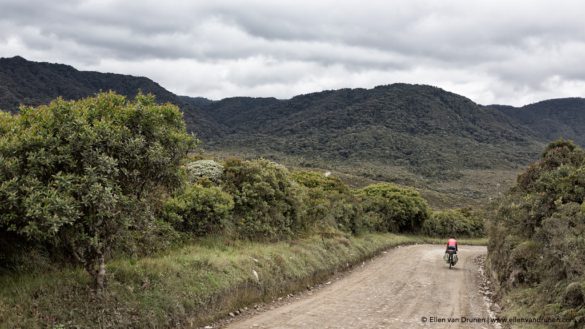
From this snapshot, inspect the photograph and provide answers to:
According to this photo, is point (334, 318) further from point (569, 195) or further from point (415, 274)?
point (415, 274)

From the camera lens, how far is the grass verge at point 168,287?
9.16 m

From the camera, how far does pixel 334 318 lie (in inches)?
541

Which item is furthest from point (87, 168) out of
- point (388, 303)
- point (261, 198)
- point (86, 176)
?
point (261, 198)

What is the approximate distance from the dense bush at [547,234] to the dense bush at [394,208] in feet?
74.2

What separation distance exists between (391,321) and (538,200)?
7769 millimetres

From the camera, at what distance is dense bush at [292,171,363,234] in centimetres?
2678

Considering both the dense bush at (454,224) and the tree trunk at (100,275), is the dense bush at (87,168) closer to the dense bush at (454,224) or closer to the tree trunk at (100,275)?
the tree trunk at (100,275)

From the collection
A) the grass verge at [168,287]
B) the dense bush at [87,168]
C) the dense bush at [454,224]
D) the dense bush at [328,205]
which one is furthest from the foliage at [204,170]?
the dense bush at [454,224]

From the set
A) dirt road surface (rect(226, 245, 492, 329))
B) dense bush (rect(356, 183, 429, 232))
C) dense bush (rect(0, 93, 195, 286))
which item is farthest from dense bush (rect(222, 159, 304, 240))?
dense bush (rect(356, 183, 429, 232))

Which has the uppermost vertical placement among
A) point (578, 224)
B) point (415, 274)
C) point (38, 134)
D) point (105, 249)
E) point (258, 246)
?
point (38, 134)

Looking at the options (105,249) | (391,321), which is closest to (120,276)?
(105,249)

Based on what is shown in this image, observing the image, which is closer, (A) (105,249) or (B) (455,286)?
(A) (105,249)

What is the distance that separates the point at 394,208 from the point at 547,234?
35681mm

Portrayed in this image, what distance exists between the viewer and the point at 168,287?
12.0m
